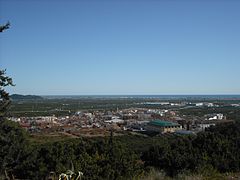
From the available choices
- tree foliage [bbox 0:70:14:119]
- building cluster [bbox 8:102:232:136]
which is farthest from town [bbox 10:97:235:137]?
tree foliage [bbox 0:70:14:119]

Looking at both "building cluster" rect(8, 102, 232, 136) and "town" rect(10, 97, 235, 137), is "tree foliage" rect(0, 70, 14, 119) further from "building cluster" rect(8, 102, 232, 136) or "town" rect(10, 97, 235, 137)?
"building cluster" rect(8, 102, 232, 136)

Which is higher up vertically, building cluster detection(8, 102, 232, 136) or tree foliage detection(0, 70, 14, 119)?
tree foliage detection(0, 70, 14, 119)

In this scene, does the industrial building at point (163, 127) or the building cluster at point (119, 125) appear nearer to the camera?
the industrial building at point (163, 127)

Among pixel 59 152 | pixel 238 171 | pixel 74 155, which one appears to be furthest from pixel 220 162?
pixel 59 152

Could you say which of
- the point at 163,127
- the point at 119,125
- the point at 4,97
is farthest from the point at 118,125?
the point at 4,97

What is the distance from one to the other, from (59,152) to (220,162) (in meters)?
4.58

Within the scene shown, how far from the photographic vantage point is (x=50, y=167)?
993cm

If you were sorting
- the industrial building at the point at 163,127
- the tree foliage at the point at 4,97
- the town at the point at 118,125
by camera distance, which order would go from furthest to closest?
1. the industrial building at the point at 163,127
2. the town at the point at 118,125
3. the tree foliage at the point at 4,97

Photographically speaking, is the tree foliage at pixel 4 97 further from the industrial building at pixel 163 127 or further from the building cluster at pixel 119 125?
the industrial building at pixel 163 127

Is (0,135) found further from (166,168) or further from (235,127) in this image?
(235,127)

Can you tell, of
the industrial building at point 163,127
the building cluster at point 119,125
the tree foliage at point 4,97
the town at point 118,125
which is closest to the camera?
the tree foliage at point 4,97

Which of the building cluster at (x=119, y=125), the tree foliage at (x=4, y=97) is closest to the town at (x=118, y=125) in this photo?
the building cluster at (x=119, y=125)

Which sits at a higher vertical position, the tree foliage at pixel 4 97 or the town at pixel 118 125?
the tree foliage at pixel 4 97

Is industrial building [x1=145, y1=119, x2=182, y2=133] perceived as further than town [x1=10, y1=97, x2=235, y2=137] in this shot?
Yes
